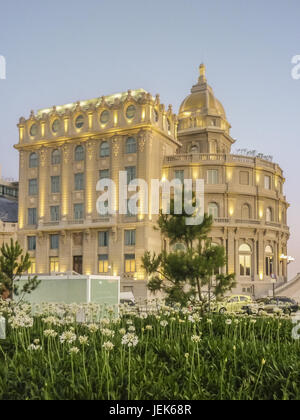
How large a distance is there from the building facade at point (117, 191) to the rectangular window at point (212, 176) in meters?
0.12

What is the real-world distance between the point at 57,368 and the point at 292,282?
55.7 metres

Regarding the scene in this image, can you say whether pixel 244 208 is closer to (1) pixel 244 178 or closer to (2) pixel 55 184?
(1) pixel 244 178

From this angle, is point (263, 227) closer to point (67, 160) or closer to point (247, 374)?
point (67, 160)

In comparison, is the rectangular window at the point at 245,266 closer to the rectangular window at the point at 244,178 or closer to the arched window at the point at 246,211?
the arched window at the point at 246,211

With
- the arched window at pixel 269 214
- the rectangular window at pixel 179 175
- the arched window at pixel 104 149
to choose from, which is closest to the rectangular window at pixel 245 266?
the arched window at pixel 269 214

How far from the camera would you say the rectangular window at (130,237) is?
58281 millimetres

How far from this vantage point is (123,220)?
5875 cm

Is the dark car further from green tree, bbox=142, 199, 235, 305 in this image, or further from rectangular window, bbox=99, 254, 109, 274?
rectangular window, bbox=99, 254, 109, 274

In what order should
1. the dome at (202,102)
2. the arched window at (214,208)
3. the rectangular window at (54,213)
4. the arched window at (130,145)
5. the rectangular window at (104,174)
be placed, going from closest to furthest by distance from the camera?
the arched window at (214,208) < the arched window at (130,145) < the rectangular window at (104,174) < the rectangular window at (54,213) < the dome at (202,102)

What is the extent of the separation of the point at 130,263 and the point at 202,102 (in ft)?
97.8

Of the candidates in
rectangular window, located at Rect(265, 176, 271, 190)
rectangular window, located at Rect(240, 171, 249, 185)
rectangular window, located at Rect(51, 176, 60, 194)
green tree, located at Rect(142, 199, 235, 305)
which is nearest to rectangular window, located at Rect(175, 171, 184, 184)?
rectangular window, located at Rect(240, 171, 249, 185)

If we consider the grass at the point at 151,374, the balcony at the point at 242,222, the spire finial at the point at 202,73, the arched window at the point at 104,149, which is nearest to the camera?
the grass at the point at 151,374
